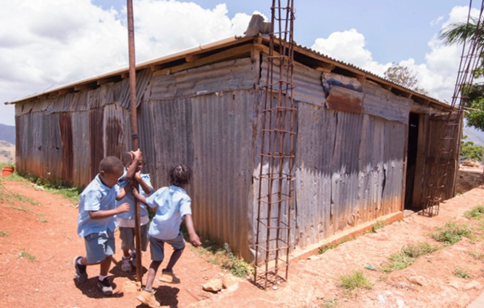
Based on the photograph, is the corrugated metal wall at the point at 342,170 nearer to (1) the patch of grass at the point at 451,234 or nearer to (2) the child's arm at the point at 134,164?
(1) the patch of grass at the point at 451,234

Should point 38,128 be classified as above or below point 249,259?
above

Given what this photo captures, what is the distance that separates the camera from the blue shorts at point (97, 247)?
10.9 feet

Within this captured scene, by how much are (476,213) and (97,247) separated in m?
9.49

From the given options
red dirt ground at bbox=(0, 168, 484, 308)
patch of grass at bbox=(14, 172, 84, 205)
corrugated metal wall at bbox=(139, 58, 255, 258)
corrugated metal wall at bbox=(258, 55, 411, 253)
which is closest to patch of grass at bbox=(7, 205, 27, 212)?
red dirt ground at bbox=(0, 168, 484, 308)

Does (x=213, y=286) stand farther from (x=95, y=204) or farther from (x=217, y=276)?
(x=95, y=204)

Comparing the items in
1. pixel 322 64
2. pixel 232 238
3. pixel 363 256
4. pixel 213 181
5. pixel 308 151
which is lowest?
pixel 363 256

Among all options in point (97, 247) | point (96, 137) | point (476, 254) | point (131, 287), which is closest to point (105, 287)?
point (131, 287)

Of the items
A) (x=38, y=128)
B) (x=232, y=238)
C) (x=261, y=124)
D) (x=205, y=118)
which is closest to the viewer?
(x=261, y=124)

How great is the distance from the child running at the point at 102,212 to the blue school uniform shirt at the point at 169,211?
0.33m

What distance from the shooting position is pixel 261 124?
4637 mm

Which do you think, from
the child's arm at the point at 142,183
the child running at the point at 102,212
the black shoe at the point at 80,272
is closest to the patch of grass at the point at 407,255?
the child's arm at the point at 142,183

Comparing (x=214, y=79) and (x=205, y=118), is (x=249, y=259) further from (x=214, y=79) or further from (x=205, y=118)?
(x=214, y=79)

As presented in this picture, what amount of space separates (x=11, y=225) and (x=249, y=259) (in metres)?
3.71

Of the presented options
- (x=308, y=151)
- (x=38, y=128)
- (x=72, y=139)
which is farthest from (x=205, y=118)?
(x=38, y=128)
